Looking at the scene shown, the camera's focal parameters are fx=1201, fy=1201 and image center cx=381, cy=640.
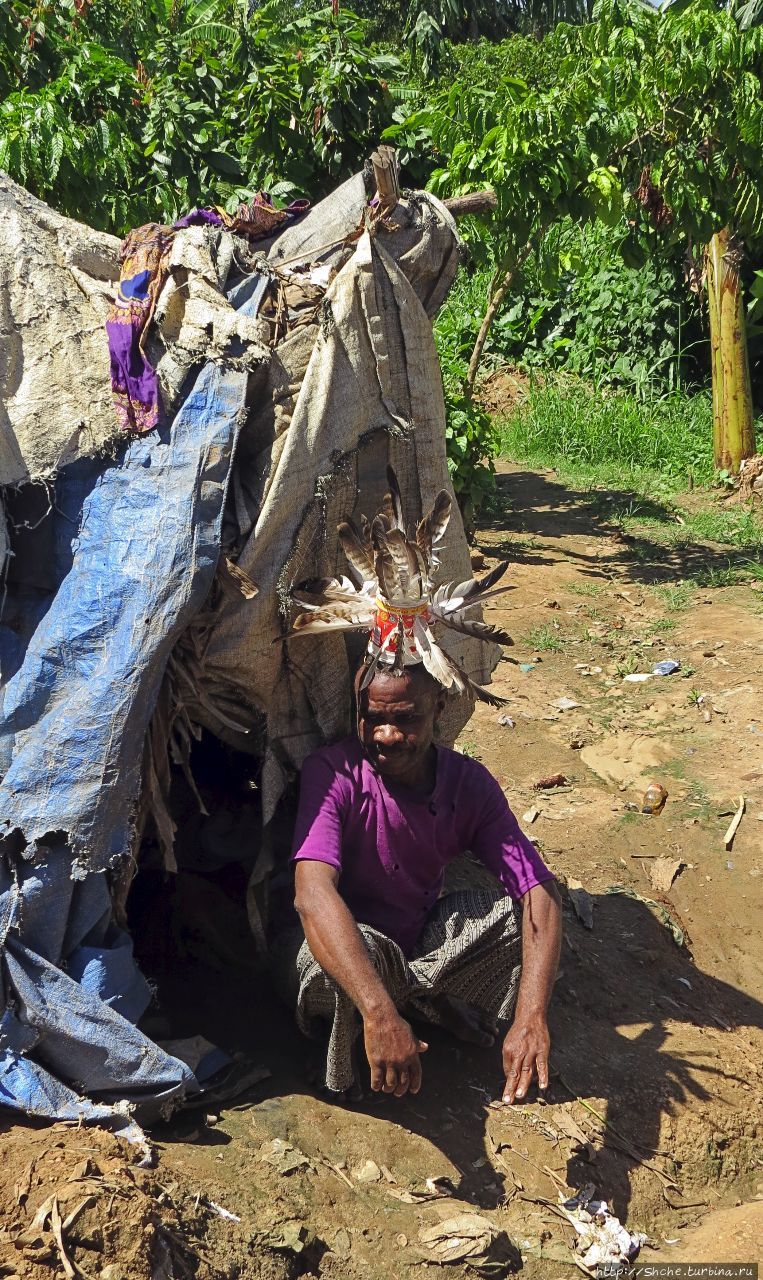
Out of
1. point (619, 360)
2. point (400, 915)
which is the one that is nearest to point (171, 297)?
point (400, 915)

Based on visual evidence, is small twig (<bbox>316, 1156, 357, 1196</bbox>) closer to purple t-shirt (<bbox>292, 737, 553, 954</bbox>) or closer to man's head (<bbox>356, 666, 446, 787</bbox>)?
purple t-shirt (<bbox>292, 737, 553, 954</bbox>)

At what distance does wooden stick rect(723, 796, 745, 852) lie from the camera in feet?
15.8

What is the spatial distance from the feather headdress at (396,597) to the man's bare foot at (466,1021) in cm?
88

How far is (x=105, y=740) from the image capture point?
2.82 metres

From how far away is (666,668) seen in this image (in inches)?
252

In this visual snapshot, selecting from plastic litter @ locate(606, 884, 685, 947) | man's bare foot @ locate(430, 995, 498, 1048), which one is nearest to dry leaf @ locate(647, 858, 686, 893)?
plastic litter @ locate(606, 884, 685, 947)

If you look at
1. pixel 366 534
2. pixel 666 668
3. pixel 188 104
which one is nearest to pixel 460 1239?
pixel 366 534

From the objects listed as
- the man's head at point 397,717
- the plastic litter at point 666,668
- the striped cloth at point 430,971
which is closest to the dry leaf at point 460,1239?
the striped cloth at point 430,971

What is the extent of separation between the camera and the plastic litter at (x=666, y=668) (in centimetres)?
639

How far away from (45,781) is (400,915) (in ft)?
3.41

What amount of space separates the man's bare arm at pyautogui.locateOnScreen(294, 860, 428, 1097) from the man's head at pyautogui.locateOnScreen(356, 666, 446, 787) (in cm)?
33

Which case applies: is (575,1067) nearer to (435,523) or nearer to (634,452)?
(435,523)

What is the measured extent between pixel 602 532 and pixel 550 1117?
6.39 metres

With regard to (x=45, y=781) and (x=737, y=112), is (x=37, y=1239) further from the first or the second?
(x=737, y=112)
